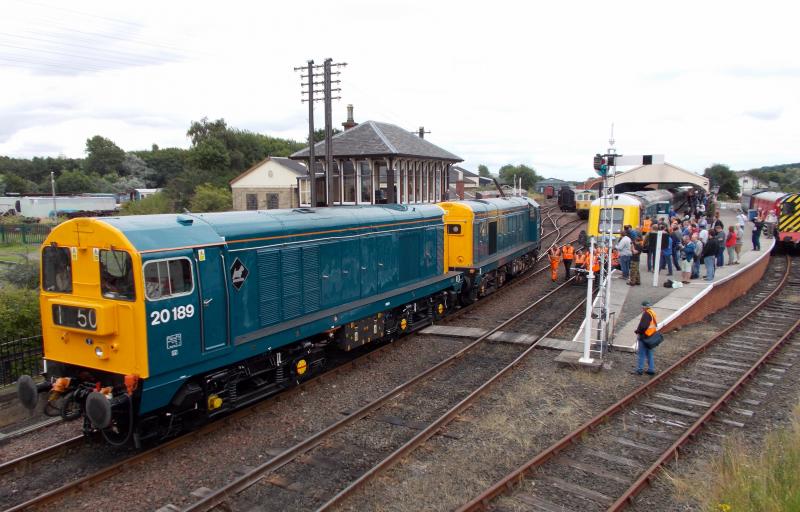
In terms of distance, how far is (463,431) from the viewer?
846 cm

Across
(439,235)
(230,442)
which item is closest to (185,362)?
(230,442)

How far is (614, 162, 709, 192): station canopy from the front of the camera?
39.2 metres

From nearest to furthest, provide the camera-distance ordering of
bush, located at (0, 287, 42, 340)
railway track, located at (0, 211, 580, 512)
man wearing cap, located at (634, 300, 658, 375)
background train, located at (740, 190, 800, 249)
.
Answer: railway track, located at (0, 211, 580, 512), man wearing cap, located at (634, 300, 658, 375), bush, located at (0, 287, 42, 340), background train, located at (740, 190, 800, 249)

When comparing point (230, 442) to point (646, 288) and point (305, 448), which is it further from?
point (646, 288)

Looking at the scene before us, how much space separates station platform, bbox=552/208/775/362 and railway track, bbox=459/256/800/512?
118 centimetres

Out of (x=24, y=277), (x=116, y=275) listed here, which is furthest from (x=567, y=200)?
(x=116, y=275)

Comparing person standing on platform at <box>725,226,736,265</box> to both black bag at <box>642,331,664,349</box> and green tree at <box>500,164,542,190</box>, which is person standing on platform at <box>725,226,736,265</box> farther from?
green tree at <box>500,164,542,190</box>

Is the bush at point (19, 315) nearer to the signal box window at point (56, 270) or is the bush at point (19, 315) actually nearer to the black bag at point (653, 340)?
the signal box window at point (56, 270)

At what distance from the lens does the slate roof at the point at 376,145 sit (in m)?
26.3

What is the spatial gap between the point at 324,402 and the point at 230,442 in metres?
1.93

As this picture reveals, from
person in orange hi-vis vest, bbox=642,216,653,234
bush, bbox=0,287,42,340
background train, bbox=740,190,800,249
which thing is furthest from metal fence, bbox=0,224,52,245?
background train, bbox=740,190,800,249

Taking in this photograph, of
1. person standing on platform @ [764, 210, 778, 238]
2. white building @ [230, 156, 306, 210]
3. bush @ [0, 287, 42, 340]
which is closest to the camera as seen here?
bush @ [0, 287, 42, 340]

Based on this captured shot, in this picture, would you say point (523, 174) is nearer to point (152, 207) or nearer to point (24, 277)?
point (152, 207)

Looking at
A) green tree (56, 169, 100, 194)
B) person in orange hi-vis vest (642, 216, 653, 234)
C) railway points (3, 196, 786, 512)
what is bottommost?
railway points (3, 196, 786, 512)
